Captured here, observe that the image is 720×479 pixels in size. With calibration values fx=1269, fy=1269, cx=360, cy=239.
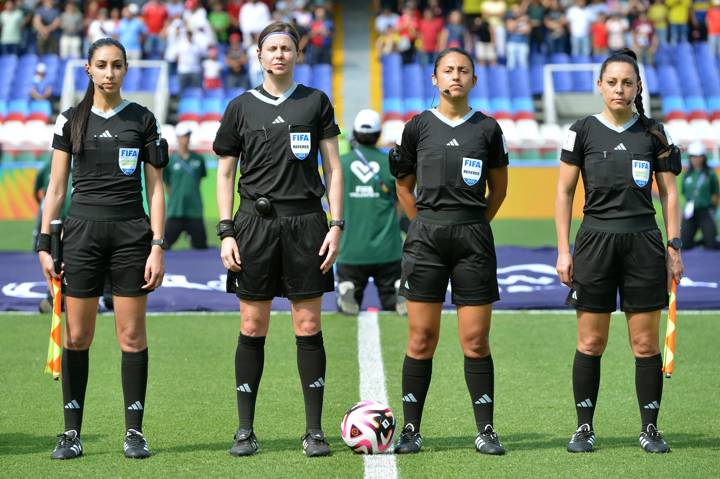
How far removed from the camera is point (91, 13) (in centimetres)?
2656

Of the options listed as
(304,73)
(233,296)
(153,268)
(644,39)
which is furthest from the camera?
(644,39)

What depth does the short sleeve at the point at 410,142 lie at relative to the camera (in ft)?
21.2

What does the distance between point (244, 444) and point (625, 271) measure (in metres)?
2.10

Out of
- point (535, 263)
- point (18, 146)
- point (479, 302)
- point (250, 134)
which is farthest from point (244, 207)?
point (18, 146)

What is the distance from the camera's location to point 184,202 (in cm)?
1497

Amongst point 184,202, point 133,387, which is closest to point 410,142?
point 133,387

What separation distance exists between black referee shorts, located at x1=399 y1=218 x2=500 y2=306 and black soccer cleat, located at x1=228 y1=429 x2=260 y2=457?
1.06 m

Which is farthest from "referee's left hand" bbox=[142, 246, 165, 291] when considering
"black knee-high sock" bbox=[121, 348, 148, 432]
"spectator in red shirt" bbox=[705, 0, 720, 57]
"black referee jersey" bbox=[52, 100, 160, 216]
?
"spectator in red shirt" bbox=[705, 0, 720, 57]

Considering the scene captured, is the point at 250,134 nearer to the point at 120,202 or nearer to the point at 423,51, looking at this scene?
the point at 120,202

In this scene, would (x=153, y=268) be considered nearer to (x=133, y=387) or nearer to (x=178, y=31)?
(x=133, y=387)

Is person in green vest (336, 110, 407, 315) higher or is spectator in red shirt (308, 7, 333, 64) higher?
spectator in red shirt (308, 7, 333, 64)

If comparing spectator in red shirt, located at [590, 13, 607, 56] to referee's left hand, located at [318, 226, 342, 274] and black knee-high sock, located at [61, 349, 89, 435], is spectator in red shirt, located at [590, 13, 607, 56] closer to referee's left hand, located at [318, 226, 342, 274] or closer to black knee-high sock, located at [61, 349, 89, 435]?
referee's left hand, located at [318, 226, 342, 274]

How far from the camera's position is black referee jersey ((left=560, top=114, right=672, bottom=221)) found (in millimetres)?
6367

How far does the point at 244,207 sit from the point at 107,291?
523 centimetres
